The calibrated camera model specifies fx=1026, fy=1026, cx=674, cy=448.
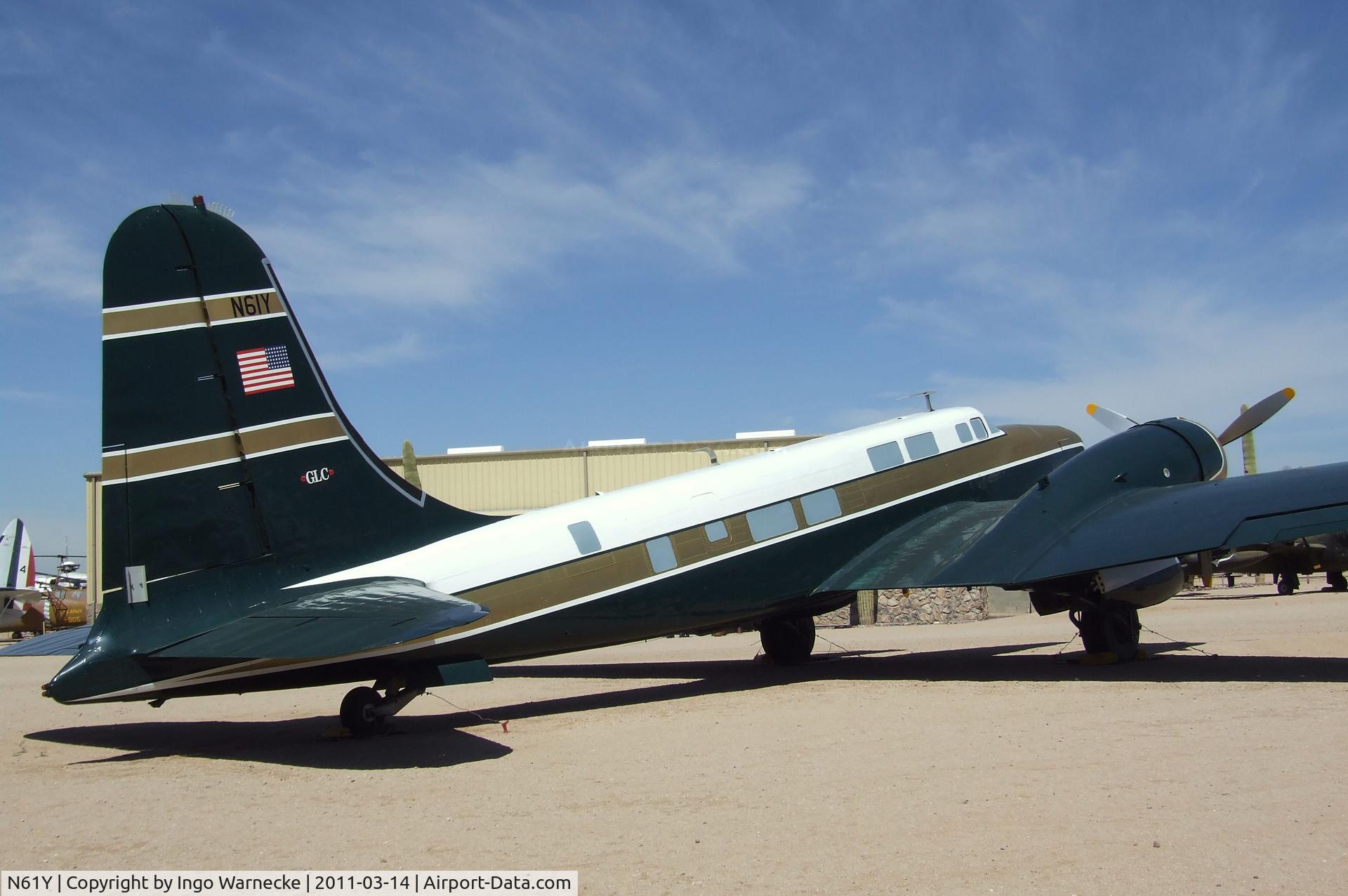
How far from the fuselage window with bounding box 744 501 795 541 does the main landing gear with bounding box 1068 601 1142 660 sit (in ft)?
15.7

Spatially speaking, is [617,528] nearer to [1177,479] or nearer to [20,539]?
[1177,479]

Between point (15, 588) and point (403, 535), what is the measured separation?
4046 cm

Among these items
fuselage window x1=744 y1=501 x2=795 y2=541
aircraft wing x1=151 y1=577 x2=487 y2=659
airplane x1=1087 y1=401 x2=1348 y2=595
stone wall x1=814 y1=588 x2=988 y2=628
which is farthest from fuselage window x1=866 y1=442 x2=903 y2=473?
airplane x1=1087 y1=401 x2=1348 y2=595

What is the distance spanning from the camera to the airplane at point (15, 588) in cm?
4312

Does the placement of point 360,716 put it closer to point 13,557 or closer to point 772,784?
point 772,784

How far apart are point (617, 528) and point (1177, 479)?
9526mm

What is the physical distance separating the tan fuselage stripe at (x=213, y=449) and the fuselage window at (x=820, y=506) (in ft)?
23.4

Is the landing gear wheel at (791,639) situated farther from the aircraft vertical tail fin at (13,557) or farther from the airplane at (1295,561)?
the aircraft vertical tail fin at (13,557)

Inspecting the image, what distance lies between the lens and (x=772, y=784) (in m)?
8.68

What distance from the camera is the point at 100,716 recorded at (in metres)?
15.6

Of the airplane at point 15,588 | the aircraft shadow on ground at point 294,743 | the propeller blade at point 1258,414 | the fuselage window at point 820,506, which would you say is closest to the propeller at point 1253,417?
the propeller blade at point 1258,414

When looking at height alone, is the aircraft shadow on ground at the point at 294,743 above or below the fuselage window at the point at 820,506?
below

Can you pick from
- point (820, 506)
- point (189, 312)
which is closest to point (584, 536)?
point (820, 506)

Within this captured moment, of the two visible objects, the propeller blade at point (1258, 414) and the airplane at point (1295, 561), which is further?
the airplane at point (1295, 561)
